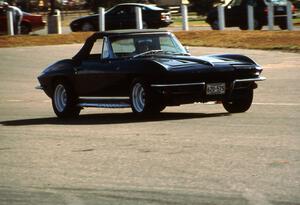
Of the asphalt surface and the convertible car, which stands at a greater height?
the convertible car

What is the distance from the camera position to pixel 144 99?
1209 cm

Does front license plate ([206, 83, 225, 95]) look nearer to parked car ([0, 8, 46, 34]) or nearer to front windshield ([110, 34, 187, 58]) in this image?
front windshield ([110, 34, 187, 58])

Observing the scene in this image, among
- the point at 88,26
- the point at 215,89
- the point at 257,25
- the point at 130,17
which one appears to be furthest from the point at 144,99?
the point at 88,26

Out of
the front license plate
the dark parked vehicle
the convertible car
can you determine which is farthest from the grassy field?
the front license plate

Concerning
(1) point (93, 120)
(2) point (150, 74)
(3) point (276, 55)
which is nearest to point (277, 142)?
(2) point (150, 74)

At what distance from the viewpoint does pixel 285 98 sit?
A: 15195mm

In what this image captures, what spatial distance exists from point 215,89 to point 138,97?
1.18 m

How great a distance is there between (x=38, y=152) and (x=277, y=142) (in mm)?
2698

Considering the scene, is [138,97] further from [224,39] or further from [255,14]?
[255,14]

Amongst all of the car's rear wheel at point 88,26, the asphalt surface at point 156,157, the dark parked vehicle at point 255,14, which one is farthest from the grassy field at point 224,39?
the asphalt surface at point 156,157

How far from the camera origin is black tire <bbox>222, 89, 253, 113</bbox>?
12562 mm

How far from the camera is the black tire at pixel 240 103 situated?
41.2ft

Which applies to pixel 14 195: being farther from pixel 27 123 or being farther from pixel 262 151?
pixel 27 123

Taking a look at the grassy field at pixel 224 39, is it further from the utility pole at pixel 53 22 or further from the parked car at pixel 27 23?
the parked car at pixel 27 23
